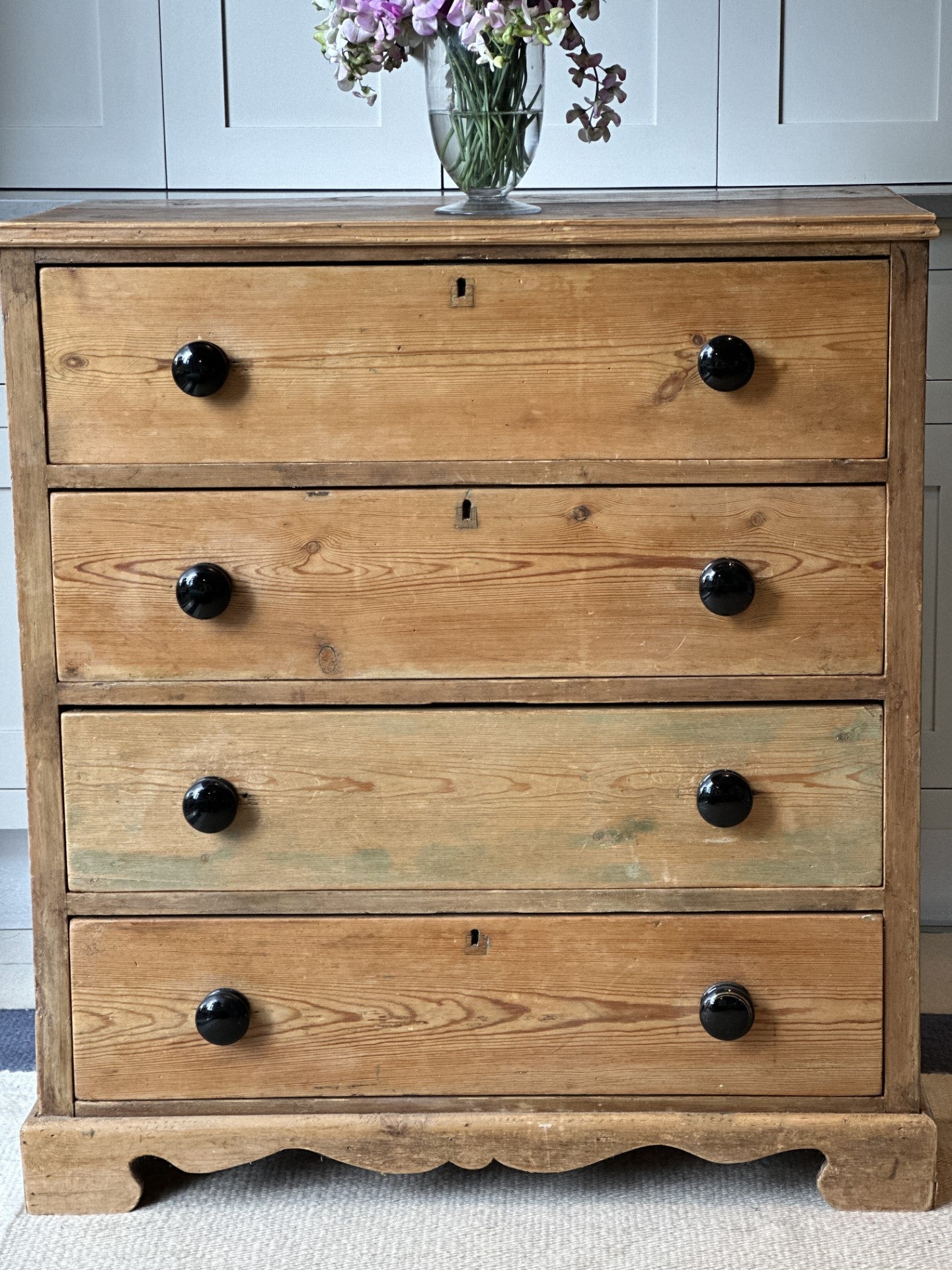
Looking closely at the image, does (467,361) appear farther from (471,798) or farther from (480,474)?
(471,798)

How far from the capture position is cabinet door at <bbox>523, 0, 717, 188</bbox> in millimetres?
1826

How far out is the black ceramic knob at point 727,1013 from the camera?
1.36 metres

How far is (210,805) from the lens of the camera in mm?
1345

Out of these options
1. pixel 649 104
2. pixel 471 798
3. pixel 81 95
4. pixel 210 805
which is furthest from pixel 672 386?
pixel 81 95

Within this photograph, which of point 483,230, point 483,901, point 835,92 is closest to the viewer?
point 483,230

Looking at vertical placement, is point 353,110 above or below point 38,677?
above

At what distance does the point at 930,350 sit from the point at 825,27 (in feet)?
1.47

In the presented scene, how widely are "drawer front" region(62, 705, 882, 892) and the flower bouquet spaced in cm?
54

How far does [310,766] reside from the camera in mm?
1363

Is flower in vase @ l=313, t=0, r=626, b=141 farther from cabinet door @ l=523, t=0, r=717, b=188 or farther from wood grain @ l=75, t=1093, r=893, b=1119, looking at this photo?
wood grain @ l=75, t=1093, r=893, b=1119

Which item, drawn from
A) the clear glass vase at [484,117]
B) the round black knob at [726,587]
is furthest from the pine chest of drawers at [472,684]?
the clear glass vase at [484,117]

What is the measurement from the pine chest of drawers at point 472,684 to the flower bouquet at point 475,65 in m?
0.15

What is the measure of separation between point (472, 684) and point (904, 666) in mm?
420

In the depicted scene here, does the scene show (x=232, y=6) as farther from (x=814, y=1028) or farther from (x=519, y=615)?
(x=814, y=1028)
